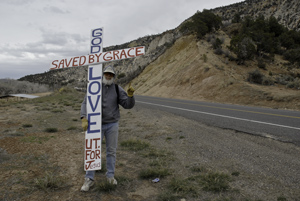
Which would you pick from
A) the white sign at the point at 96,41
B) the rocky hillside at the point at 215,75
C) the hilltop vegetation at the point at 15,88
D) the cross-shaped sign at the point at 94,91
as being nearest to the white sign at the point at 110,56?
the cross-shaped sign at the point at 94,91

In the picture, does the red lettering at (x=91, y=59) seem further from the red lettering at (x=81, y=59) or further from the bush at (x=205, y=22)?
the bush at (x=205, y=22)

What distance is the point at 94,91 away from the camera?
12.0 ft

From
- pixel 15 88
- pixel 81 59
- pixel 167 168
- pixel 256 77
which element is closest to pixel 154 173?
pixel 167 168

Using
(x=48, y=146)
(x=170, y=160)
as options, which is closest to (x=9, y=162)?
(x=48, y=146)

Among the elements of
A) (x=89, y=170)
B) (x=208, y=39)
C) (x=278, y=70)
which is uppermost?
(x=208, y=39)

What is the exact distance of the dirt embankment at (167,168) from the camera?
3.28 metres

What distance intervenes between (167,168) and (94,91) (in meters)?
1.96

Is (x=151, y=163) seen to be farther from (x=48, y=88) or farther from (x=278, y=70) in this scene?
(x=48, y=88)

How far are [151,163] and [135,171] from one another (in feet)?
1.26

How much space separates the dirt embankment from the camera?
328cm

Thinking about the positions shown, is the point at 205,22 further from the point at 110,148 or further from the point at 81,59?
the point at 110,148

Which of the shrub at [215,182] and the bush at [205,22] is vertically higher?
the bush at [205,22]

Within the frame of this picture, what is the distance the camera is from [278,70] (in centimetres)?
2458

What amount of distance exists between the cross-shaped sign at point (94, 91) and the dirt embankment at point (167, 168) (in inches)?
20.5
